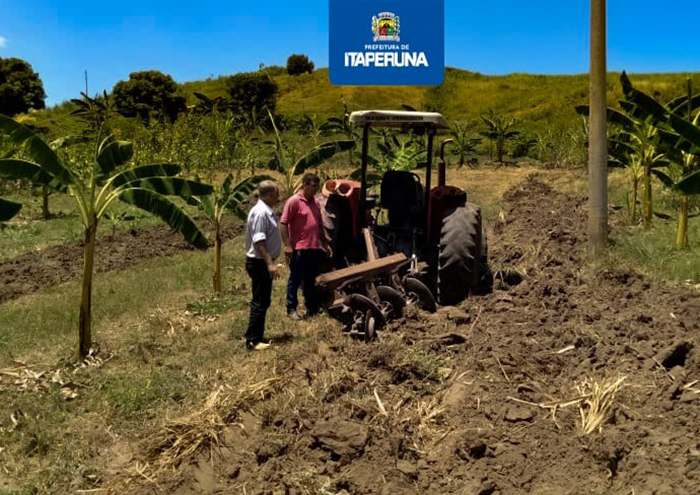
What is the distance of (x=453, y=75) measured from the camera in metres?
65.4

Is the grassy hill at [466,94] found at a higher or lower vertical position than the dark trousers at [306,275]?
higher

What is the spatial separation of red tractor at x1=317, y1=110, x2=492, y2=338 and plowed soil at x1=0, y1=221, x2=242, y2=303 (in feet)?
15.2

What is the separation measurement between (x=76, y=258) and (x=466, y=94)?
4984 cm

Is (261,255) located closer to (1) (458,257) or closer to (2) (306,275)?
(2) (306,275)

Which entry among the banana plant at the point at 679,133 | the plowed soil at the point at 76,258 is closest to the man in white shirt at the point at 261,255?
the banana plant at the point at 679,133

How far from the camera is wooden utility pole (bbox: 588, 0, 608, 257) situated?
9.17 metres

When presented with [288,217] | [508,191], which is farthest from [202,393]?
[508,191]

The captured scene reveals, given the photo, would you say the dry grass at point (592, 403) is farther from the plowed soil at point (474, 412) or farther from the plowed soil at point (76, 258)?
the plowed soil at point (76, 258)

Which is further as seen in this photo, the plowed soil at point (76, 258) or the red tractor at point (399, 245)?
the plowed soil at point (76, 258)

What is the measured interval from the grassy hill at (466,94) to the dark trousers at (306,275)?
3805cm

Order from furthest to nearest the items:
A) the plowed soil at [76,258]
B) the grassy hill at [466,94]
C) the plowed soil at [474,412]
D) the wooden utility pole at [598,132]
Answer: the grassy hill at [466,94] < the plowed soil at [76,258] < the wooden utility pole at [598,132] < the plowed soil at [474,412]

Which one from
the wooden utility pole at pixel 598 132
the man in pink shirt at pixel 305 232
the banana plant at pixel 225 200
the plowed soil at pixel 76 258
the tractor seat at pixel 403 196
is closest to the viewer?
the man in pink shirt at pixel 305 232

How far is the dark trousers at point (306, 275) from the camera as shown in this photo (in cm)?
693

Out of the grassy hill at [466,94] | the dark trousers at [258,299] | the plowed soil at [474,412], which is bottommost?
the plowed soil at [474,412]
